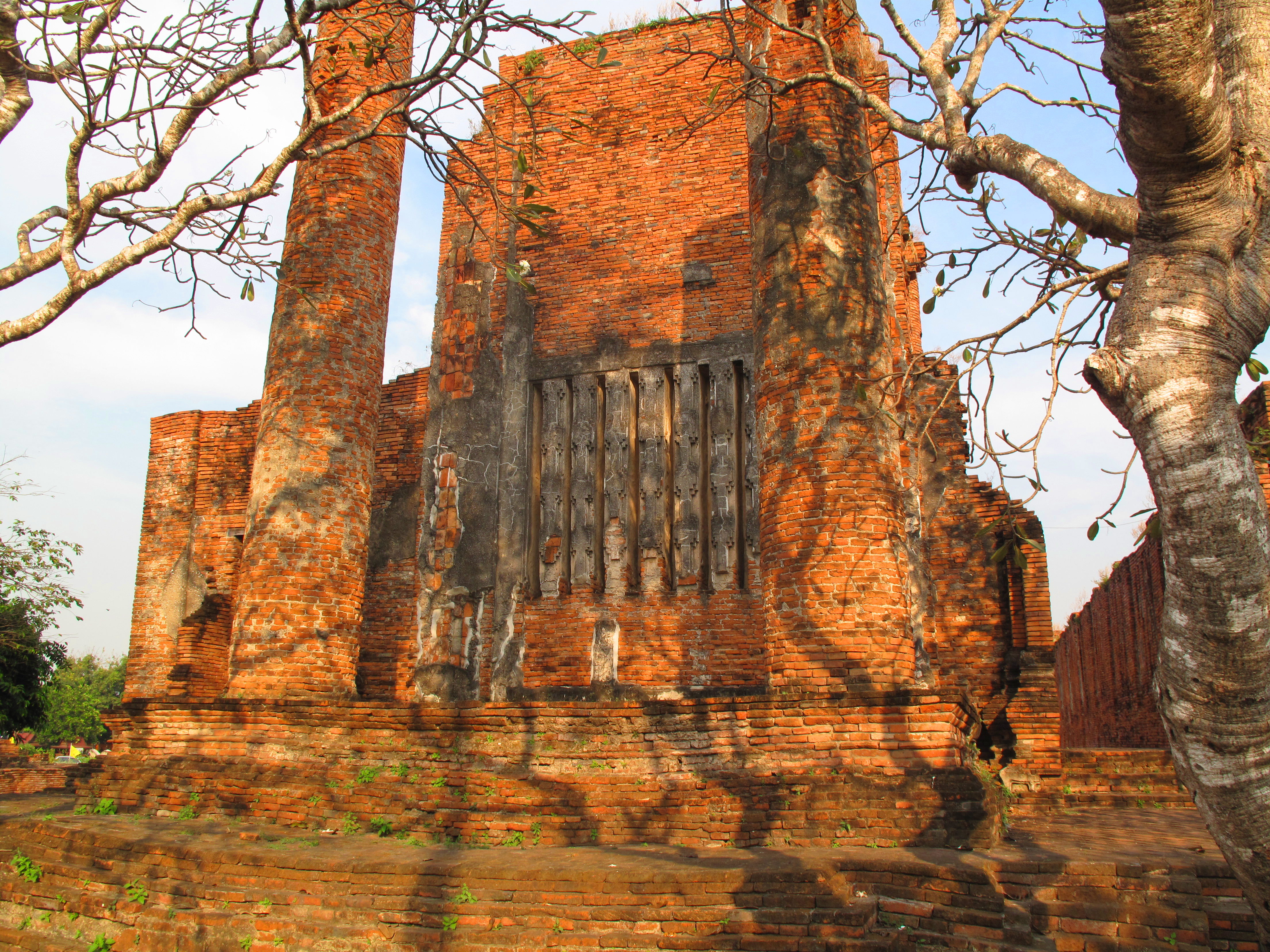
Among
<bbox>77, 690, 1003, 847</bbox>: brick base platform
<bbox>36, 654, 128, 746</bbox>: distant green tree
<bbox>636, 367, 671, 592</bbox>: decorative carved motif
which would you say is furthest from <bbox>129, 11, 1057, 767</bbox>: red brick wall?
<bbox>36, 654, 128, 746</bbox>: distant green tree

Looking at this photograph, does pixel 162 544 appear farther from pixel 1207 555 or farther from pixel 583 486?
pixel 1207 555

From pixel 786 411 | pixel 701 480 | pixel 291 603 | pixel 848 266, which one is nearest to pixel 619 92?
pixel 701 480

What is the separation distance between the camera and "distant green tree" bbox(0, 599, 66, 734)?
14.4 m

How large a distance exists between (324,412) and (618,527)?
11.0ft

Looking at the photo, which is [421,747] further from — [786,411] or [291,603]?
[786,411]

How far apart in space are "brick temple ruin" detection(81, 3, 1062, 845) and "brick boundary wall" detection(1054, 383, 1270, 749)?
4307 mm

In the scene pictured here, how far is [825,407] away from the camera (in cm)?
648

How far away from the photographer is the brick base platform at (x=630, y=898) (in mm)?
4250

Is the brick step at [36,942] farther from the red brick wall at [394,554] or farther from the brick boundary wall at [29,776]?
the brick boundary wall at [29,776]

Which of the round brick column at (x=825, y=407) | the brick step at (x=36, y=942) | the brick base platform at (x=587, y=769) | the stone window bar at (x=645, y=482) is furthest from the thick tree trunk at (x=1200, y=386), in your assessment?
the stone window bar at (x=645, y=482)

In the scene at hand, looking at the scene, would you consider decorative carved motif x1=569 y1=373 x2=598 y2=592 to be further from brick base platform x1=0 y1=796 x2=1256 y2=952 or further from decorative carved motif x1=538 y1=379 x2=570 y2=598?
brick base platform x1=0 y1=796 x2=1256 y2=952

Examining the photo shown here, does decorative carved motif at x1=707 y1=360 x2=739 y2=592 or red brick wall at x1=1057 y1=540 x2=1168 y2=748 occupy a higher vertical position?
decorative carved motif at x1=707 y1=360 x2=739 y2=592

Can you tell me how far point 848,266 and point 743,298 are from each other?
11.7 ft

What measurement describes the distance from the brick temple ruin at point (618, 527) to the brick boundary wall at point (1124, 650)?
170 inches
